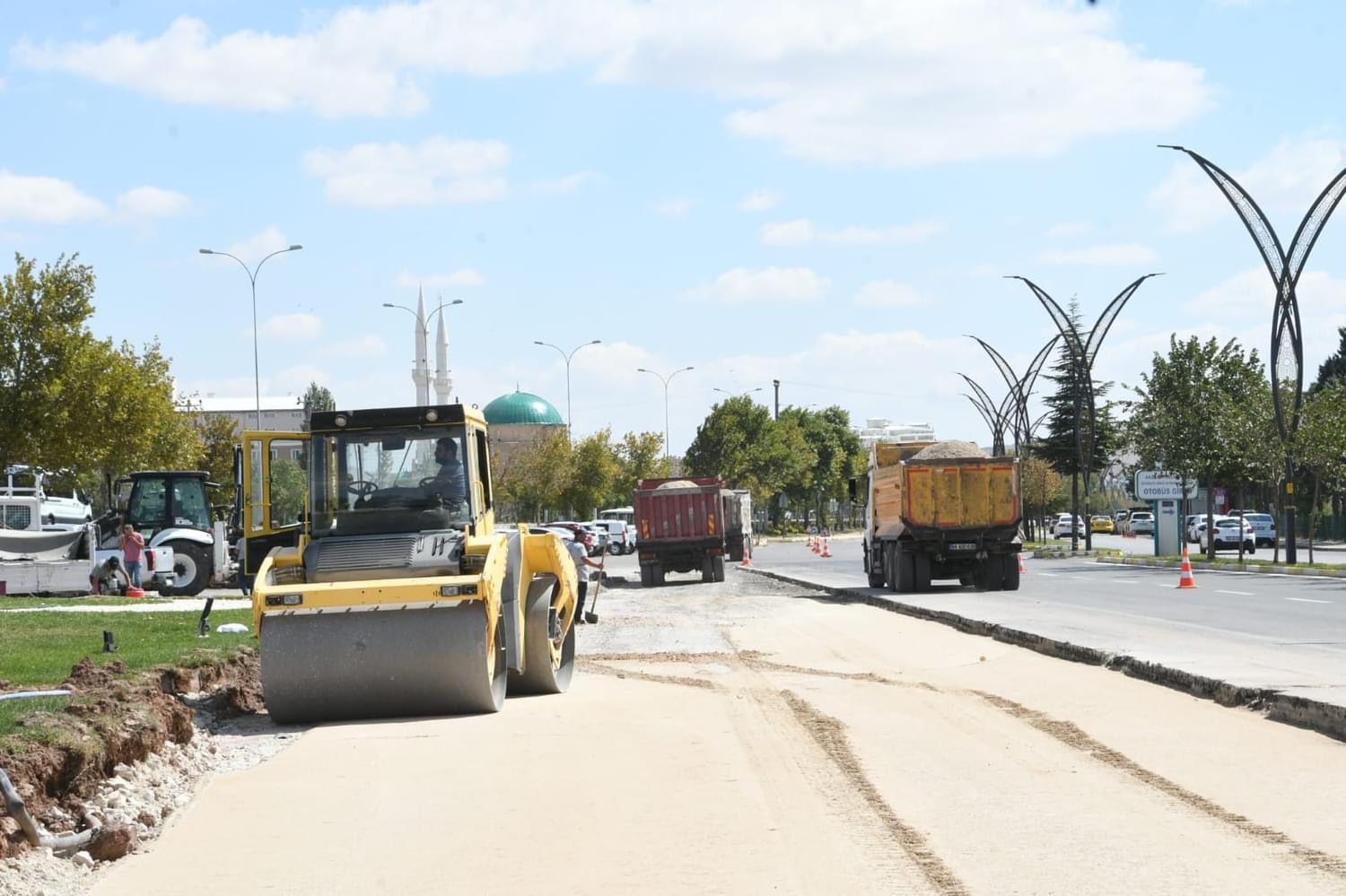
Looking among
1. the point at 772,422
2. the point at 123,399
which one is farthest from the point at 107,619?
A: the point at 772,422

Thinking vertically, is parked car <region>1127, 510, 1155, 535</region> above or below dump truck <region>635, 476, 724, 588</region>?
below

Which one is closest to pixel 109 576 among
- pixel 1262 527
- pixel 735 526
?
pixel 735 526

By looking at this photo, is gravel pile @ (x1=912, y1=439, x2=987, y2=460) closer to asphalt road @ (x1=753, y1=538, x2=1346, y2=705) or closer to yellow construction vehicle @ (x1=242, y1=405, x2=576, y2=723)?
asphalt road @ (x1=753, y1=538, x2=1346, y2=705)

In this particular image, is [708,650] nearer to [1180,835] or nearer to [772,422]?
[1180,835]

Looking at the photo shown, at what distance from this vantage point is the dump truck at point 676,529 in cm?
4006

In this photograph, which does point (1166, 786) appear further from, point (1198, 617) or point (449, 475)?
point (1198, 617)

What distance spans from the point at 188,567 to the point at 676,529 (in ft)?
38.5

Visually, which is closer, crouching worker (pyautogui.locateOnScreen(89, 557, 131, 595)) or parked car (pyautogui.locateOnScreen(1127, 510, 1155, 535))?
crouching worker (pyautogui.locateOnScreen(89, 557, 131, 595))

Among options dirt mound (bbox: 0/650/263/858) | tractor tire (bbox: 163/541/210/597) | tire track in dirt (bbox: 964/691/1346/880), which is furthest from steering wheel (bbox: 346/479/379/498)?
tractor tire (bbox: 163/541/210/597)

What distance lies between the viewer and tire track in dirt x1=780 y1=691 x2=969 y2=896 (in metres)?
6.78

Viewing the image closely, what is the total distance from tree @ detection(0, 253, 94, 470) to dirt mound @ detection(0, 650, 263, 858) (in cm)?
2703

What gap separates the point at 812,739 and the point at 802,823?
2.96 meters

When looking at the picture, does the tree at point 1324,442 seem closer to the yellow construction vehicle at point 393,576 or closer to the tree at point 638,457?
the yellow construction vehicle at point 393,576

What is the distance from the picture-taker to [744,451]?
328ft
